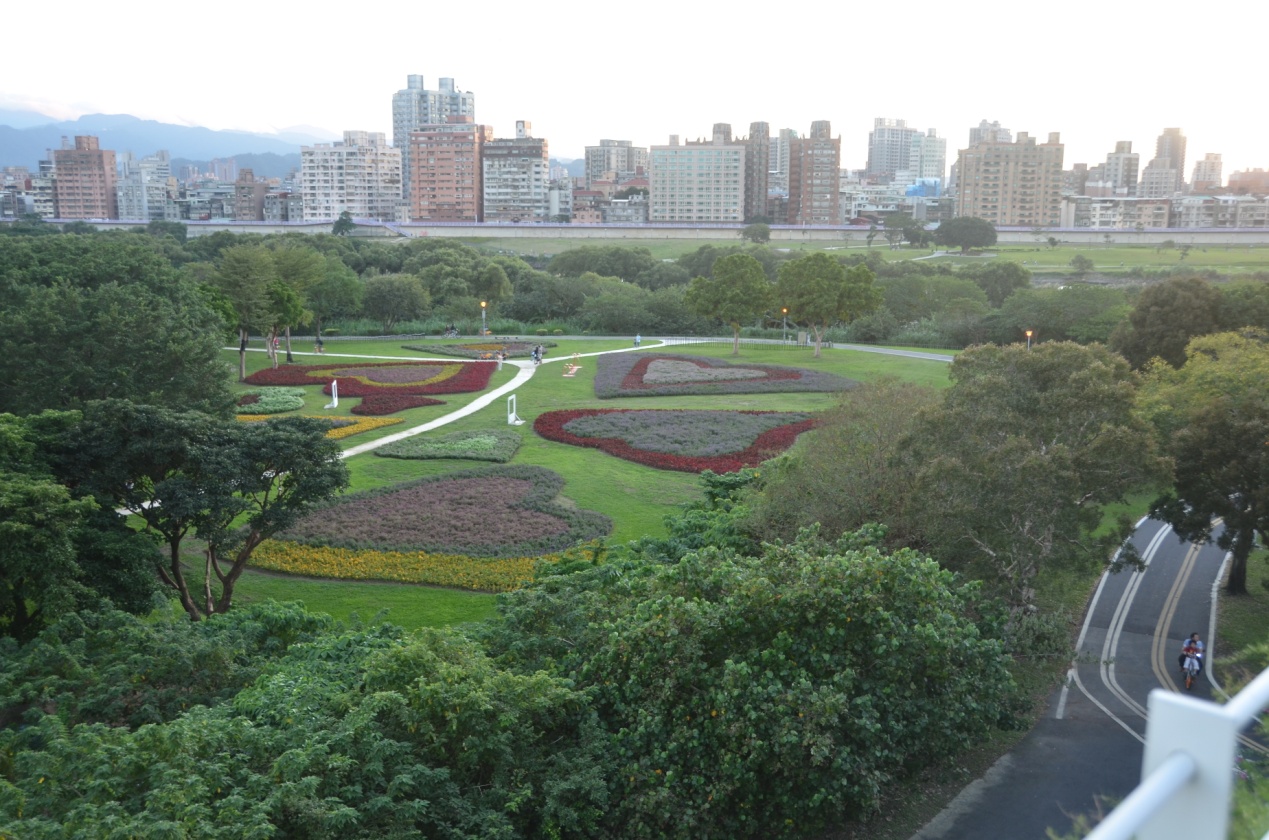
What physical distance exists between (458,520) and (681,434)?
8.65m

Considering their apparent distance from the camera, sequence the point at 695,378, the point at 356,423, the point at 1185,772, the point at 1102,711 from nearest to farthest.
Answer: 1. the point at 1185,772
2. the point at 1102,711
3. the point at 356,423
4. the point at 695,378

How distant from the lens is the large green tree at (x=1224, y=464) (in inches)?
661

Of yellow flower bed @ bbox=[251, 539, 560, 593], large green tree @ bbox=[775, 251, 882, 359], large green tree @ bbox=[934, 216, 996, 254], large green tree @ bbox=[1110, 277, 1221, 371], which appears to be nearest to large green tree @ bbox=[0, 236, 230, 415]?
yellow flower bed @ bbox=[251, 539, 560, 593]

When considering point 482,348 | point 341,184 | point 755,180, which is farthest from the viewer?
point 341,184

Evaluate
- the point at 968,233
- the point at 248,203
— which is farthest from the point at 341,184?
the point at 968,233

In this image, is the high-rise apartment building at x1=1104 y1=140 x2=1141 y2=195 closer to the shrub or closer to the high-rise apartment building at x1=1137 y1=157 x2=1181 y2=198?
the high-rise apartment building at x1=1137 y1=157 x2=1181 y2=198

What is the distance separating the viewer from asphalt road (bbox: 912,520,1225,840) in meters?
11.3

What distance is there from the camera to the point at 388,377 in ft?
122

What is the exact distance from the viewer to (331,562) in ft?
59.2

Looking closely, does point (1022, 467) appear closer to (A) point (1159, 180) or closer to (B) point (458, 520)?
(B) point (458, 520)

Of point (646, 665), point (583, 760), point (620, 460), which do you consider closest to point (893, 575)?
point (646, 665)

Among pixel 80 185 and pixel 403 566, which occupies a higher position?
pixel 80 185

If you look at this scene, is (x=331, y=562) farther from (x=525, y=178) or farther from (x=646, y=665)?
(x=525, y=178)

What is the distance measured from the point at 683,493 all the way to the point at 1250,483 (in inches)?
420
